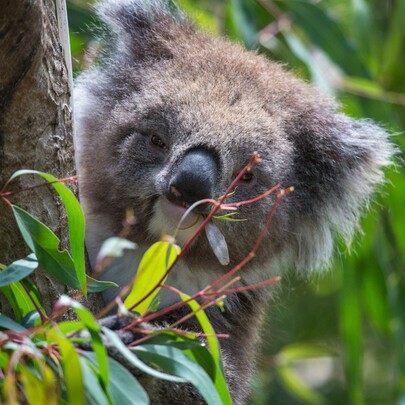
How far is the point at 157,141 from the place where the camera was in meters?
2.29

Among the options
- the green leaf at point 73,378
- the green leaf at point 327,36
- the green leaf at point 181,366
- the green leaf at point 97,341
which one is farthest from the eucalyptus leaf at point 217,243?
the green leaf at point 327,36

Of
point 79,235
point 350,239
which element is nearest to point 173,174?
point 79,235

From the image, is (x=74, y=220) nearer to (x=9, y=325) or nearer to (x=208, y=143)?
(x=9, y=325)

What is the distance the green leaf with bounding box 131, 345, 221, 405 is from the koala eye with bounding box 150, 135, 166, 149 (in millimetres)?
890

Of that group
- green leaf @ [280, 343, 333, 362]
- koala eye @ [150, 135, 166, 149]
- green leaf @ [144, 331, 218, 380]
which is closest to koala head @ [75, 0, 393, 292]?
koala eye @ [150, 135, 166, 149]

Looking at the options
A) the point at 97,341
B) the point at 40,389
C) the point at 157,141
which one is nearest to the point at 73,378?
the point at 40,389

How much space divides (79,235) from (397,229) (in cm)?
217

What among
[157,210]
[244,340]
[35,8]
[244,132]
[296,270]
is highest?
[35,8]

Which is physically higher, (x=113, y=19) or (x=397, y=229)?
(x=113, y=19)

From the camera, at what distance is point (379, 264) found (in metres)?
3.79

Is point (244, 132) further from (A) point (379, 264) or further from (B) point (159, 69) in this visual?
(A) point (379, 264)

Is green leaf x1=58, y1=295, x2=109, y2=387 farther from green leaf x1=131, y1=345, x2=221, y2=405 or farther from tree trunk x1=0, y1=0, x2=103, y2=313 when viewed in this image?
tree trunk x1=0, y1=0, x2=103, y2=313

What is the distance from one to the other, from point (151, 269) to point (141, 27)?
4.08 feet

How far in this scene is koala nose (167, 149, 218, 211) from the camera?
203 centimetres
